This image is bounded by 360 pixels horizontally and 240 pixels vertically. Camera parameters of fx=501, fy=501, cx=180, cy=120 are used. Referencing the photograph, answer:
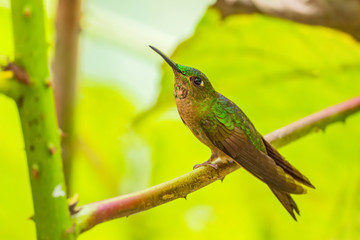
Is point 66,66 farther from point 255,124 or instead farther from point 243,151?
point 243,151

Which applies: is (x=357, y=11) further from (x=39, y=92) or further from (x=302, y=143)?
(x=39, y=92)

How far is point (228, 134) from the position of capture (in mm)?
469

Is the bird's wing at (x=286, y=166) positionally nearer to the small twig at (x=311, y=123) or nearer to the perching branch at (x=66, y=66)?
the small twig at (x=311, y=123)

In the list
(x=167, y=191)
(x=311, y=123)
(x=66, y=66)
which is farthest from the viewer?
(x=66, y=66)

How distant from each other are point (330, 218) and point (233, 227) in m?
0.15

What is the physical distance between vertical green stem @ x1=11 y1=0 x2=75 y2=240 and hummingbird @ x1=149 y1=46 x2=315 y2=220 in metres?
0.13

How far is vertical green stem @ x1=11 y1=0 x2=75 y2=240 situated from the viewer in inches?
17.6

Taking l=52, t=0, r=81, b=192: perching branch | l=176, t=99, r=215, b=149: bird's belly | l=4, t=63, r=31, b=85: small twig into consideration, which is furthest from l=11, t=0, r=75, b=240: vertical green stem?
l=52, t=0, r=81, b=192: perching branch

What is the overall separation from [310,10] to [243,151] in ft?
1.01

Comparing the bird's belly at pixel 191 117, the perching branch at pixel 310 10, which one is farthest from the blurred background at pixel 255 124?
the bird's belly at pixel 191 117

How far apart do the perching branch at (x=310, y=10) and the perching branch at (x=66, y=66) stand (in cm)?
35

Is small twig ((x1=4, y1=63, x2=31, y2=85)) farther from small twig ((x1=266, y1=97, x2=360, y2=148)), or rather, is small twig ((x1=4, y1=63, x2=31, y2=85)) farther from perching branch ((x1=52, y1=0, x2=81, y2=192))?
perching branch ((x1=52, y1=0, x2=81, y2=192))

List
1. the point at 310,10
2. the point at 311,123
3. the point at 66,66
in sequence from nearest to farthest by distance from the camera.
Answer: the point at 311,123, the point at 310,10, the point at 66,66

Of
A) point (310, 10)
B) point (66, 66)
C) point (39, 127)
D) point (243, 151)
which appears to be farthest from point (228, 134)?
point (66, 66)
